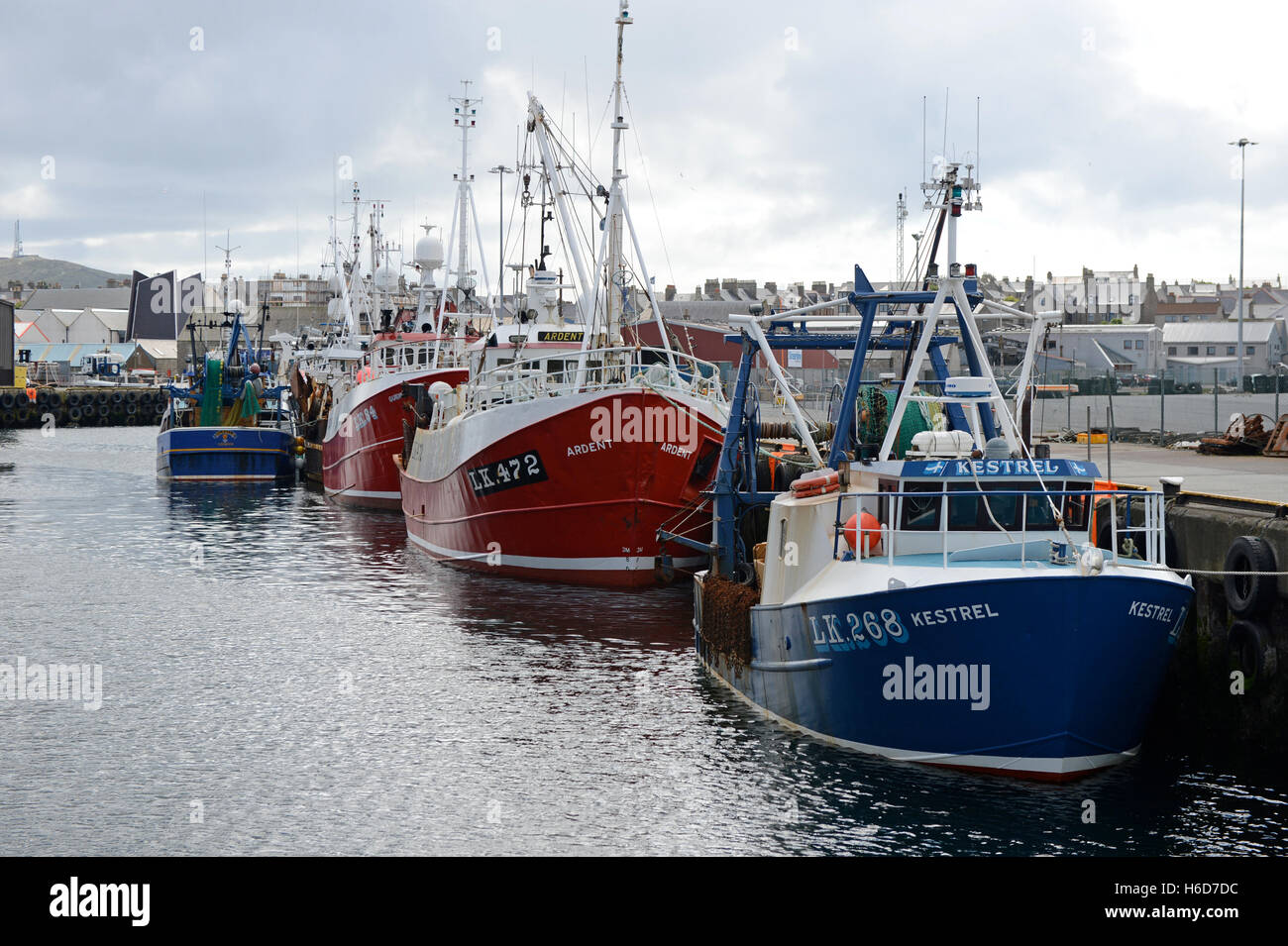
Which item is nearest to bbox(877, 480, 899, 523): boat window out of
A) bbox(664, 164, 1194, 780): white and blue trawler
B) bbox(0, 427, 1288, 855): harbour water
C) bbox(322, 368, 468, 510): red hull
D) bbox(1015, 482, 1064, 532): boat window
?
bbox(664, 164, 1194, 780): white and blue trawler

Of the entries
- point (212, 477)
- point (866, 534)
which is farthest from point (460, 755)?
point (212, 477)

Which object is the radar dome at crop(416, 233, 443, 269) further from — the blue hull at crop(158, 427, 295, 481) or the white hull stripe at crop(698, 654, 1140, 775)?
the white hull stripe at crop(698, 654, 1140, 775)

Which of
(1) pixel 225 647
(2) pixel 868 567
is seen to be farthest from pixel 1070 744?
(1) pixel 225 647

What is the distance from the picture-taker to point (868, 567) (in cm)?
1552

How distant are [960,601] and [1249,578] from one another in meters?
4.41

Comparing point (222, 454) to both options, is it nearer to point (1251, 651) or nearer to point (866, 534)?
point (866, 534)

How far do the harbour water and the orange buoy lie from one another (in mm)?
2451

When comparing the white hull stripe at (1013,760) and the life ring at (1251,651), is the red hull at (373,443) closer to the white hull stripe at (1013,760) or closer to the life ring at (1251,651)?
the white hull stripe at (1013,760)

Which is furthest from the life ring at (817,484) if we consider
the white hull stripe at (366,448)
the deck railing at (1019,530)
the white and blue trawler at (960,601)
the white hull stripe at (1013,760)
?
the white hull stripe at (366,448)

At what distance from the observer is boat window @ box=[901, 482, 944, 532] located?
16094 millimetres

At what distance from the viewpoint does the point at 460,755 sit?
57.6ft

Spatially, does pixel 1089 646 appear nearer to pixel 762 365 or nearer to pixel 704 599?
pixel 704 599

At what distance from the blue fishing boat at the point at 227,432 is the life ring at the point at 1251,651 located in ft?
160

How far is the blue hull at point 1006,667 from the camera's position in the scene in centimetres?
1414
